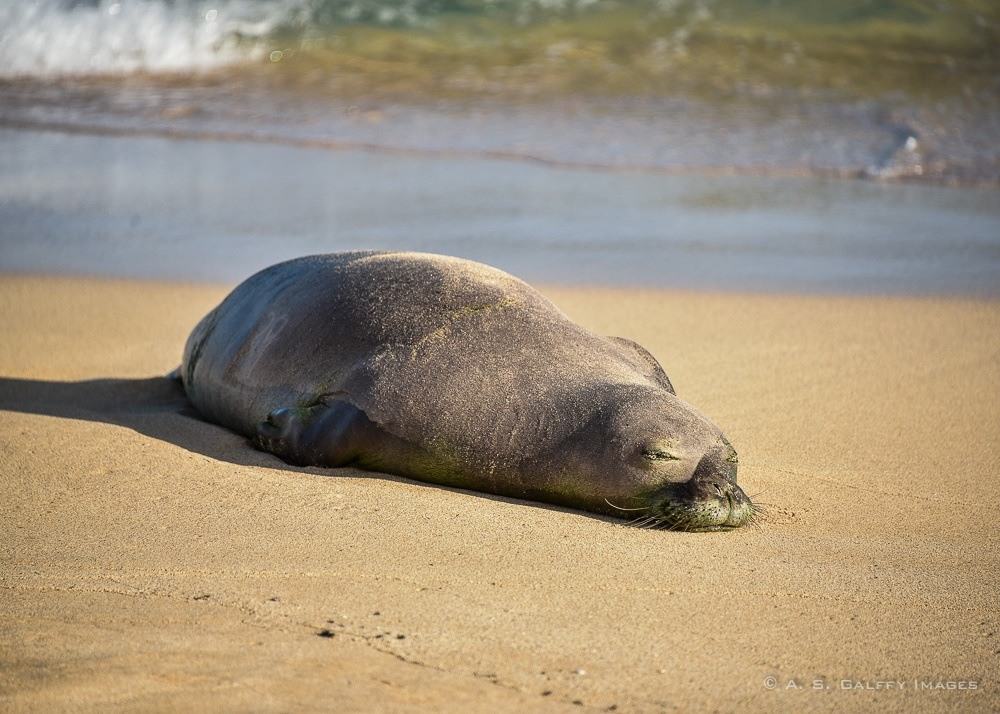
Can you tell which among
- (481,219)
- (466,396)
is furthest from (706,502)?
(481,219)

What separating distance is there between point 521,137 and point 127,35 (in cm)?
634

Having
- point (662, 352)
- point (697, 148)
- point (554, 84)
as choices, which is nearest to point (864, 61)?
point (554, 84)

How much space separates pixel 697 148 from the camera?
10852 mm

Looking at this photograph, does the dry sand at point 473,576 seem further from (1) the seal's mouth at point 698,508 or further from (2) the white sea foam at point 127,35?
(2) the white sea foam at point 127,35

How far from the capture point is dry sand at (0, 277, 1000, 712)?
271 cm

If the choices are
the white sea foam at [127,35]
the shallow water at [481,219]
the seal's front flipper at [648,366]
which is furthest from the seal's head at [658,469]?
the white sea foam at [127,35]

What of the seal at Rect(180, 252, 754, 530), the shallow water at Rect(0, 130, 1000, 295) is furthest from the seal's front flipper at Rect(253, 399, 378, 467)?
the shallow water at Rect(0, 130, 1000, 295)

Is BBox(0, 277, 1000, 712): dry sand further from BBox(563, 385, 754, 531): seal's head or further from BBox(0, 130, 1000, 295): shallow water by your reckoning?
Result: BBox(0, 130, 1000, 295): shallow water

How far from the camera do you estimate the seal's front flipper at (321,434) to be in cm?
406

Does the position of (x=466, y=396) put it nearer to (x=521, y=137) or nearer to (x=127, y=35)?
(x=521, y=137)

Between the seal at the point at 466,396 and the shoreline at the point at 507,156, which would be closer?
the seal at the point at 466,396

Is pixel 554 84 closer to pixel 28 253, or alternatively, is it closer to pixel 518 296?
pixel 28 253

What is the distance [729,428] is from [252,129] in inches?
293

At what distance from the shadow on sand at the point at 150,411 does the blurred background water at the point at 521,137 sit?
1916mm
